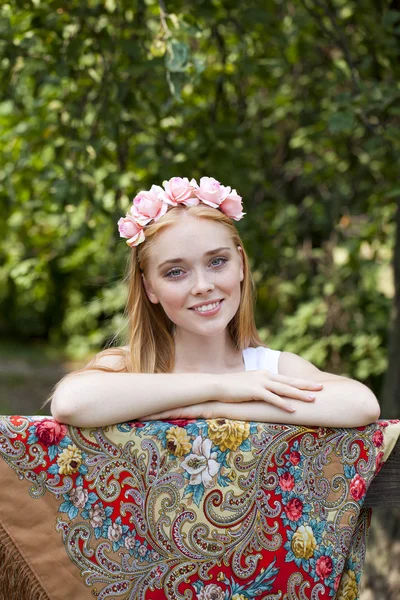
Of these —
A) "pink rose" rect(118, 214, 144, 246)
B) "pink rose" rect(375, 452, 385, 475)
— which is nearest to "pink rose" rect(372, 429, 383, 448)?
"pink rose" rect(375, 452, 385, 475)

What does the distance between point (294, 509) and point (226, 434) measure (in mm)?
210

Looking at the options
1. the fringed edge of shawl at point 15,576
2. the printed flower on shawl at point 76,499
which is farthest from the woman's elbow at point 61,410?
the fringed edge of shawl at point 15,576

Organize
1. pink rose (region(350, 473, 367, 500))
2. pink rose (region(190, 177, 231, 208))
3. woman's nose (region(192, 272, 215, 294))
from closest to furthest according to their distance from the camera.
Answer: pink rose (region(350, 473, 367, 500)) < woman's nose (region(192, 272, 215, 294)) < pink rose (region(190, 177, 231, 208))

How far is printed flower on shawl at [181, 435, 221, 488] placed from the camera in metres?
1.55

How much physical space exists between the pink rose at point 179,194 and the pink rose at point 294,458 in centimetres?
62

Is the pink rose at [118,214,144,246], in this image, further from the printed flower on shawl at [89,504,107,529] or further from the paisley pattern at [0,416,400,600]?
the printed flower on shawl at [89,504,107,529]

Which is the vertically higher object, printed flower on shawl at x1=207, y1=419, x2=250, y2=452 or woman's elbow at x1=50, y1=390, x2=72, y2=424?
woman's elbow at x1=50, y1=390, x2=72, y2=424

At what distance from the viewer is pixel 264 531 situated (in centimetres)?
157

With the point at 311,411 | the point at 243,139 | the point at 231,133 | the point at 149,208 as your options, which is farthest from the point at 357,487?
the point at 243,139

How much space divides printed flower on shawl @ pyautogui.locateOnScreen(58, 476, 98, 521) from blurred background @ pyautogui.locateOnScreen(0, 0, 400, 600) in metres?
0.85

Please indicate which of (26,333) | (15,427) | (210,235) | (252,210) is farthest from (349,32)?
(26,333)

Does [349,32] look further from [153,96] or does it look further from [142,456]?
[142,456]

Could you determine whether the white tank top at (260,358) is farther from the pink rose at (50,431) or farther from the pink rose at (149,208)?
the pink rose at (50,431)

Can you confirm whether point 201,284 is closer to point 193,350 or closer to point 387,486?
point 193,350
